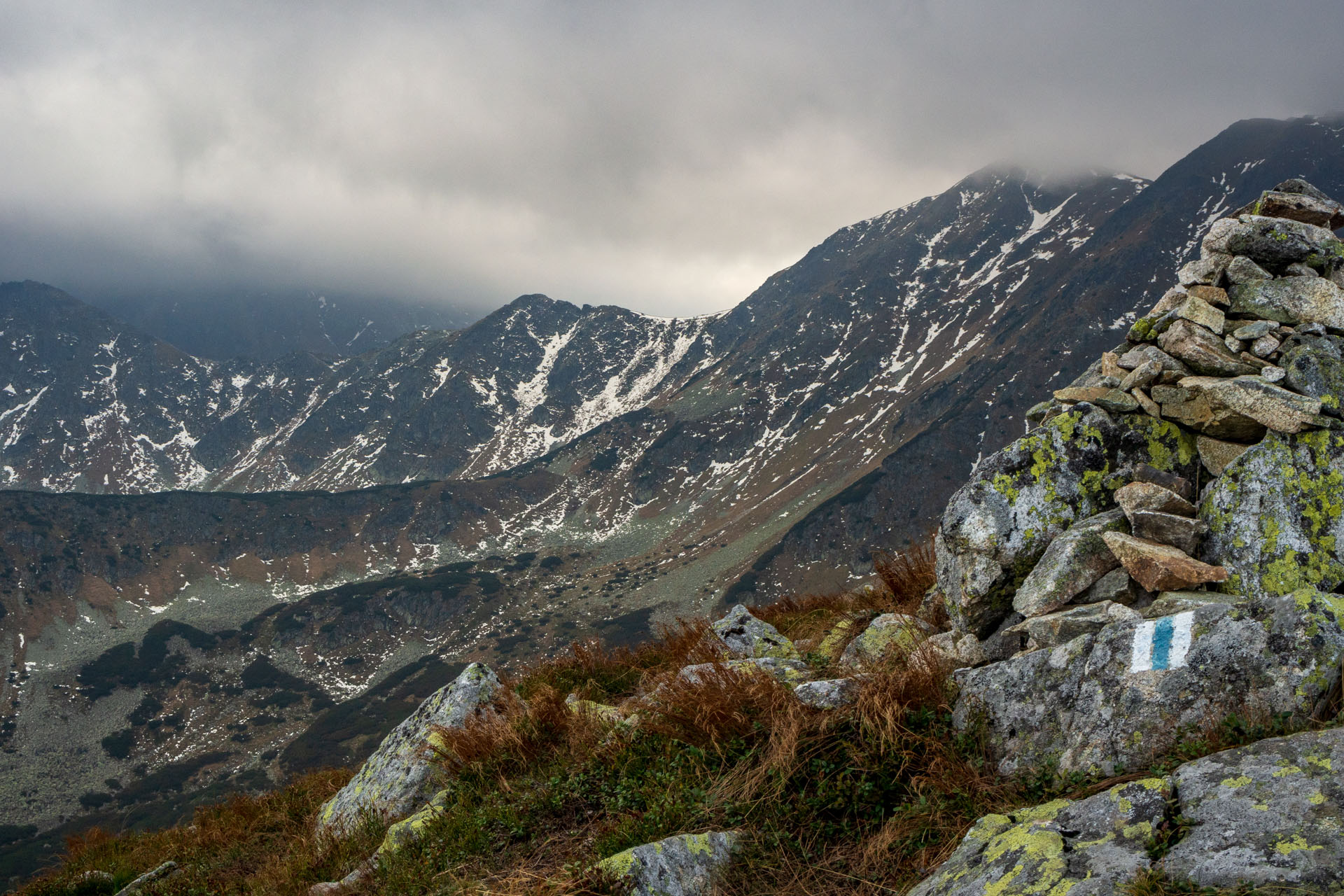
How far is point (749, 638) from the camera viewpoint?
10922mm

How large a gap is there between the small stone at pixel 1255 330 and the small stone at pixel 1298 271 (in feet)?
3.95

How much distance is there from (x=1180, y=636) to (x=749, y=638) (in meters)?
6.75

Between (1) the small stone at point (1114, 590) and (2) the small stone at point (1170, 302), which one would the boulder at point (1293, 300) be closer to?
(2) the small stone at point (1170, 302)

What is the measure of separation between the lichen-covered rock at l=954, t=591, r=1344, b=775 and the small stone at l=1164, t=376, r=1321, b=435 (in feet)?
9.32

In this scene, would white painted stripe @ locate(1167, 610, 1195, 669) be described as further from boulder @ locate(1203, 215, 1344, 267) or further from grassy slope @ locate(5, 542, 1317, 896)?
boulder @ locate(1203, 215, 1344, 267)

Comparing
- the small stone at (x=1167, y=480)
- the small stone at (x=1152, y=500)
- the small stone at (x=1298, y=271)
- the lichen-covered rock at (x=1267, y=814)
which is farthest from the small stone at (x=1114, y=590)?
the small stone at (x=1298, y=271)

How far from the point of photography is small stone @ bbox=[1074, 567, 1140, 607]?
6.33 meters

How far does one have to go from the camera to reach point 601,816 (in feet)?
19.9

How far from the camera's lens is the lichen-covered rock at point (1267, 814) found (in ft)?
10.5

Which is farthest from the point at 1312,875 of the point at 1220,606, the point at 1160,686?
the point at 1220,606

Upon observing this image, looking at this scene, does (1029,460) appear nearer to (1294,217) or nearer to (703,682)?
(703,682)

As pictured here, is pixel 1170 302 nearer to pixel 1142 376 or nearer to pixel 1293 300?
pixel 1293 300

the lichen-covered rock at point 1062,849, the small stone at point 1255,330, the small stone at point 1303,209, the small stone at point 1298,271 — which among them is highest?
the small stone at point 1303,209

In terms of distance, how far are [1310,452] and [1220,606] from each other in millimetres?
3104
